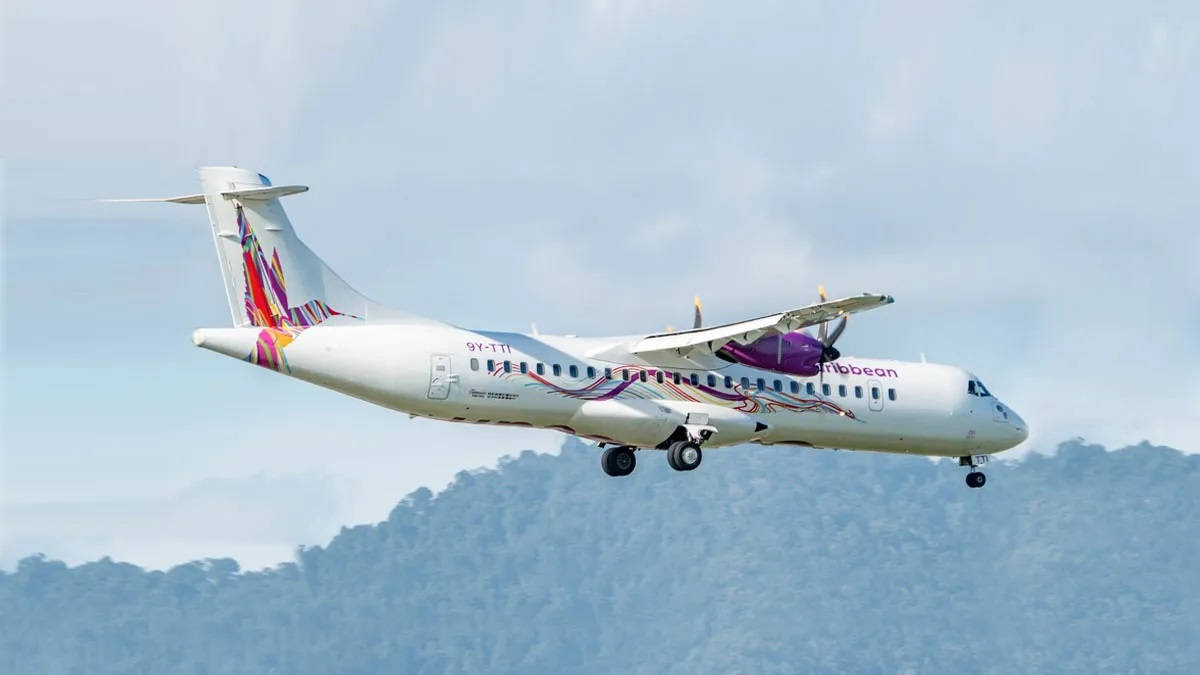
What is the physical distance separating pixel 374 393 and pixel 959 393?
54.1 feet

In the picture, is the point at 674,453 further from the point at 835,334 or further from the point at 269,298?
the point at 269,298

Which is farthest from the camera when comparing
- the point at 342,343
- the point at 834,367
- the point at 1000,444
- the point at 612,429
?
the point at 1000,444

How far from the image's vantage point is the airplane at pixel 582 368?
41250 mm

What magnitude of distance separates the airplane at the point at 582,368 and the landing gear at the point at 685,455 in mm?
38

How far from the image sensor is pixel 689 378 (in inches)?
1788

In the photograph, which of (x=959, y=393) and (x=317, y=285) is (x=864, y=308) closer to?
(x=959, y=393)

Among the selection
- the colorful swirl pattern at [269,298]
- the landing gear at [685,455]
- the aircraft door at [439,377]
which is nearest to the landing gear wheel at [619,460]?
the landing gear at [685,455]

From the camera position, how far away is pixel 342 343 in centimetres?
4106

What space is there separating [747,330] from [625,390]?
3.11 m

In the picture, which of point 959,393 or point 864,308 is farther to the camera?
point 959,393

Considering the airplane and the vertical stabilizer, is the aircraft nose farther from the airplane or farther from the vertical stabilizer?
the vertical stabilizer

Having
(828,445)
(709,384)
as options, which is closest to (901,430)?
(828,445)

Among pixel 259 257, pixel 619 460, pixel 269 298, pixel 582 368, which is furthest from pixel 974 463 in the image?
pixel 259 257

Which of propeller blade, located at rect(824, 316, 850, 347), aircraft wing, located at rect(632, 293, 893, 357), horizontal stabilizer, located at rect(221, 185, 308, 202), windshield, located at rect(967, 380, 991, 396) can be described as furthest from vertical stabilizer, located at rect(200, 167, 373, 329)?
windshield, located at rect(967, 380, 991, 396)
